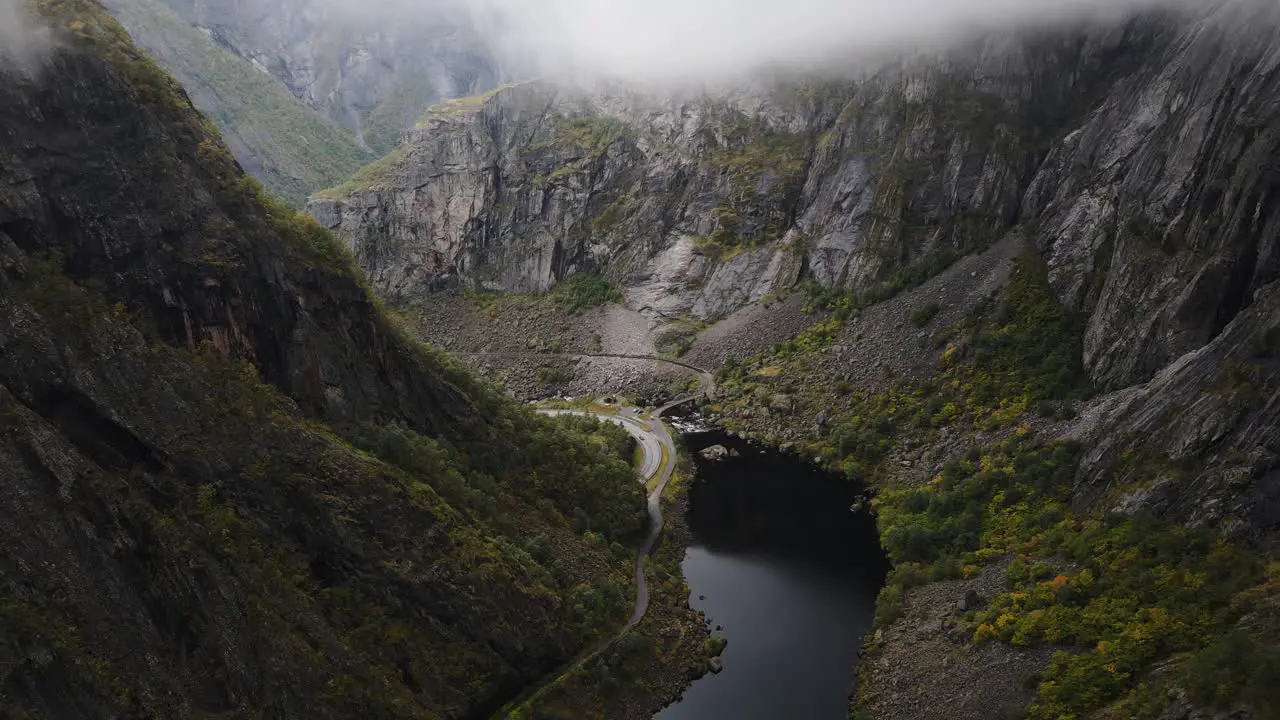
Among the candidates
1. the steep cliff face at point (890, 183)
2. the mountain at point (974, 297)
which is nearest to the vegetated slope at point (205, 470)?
the mountain at point (974, 297)

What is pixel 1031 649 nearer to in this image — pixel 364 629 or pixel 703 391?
pixel 364 629

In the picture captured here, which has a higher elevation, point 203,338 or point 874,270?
point 203,338

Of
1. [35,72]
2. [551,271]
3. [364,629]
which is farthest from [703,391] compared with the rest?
[35,72]

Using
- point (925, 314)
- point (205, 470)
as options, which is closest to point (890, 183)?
point (925, 314)

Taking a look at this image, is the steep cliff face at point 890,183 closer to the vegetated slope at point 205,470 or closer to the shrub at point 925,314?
the shrub at point 925,314

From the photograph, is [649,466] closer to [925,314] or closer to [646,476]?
[646,476]

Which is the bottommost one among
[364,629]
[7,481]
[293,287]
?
[364,629]
